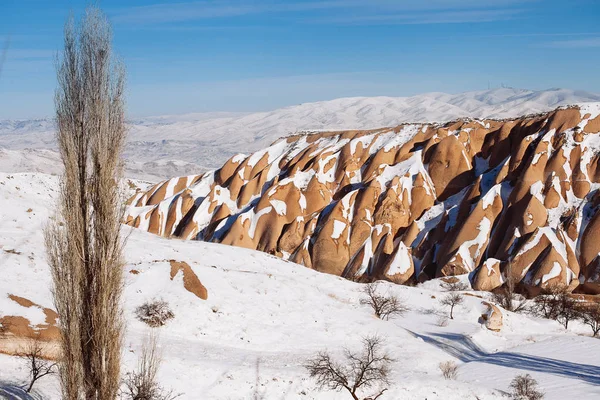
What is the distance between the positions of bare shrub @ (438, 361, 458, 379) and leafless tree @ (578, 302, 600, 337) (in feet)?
88.5

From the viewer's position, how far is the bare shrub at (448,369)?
32.2 metres

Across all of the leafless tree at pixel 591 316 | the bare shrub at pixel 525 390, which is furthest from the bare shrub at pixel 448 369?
the leafless tree at pixel 591 316

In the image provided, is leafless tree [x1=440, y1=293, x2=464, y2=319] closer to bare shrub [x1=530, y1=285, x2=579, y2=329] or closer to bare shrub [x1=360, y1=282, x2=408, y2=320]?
bare shrub [x1=360, y1=282, x2=408, y2=320]

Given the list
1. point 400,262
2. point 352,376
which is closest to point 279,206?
Answer: point 400,262

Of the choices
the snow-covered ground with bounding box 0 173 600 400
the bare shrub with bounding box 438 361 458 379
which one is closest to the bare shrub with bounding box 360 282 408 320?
the snow-covered ground with bounding box 0 173 600 400

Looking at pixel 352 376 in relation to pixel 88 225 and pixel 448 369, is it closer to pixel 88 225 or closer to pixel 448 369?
pixel 448 369

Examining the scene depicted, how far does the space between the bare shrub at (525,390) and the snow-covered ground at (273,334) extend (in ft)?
3.08

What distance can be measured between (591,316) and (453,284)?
77.3ft

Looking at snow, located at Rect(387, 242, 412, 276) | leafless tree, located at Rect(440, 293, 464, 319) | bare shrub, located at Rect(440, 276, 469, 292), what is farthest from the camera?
snow, located at Rect(387, 242, 412, 276)

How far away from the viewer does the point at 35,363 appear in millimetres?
21594

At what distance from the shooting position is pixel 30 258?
113 ft

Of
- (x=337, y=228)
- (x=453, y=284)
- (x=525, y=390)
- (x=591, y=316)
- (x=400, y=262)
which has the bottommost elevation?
Answer: (x=525, y=390)

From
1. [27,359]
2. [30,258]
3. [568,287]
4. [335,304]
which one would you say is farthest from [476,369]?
[568,287]

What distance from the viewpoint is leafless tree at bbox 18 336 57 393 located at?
67.5 ft
